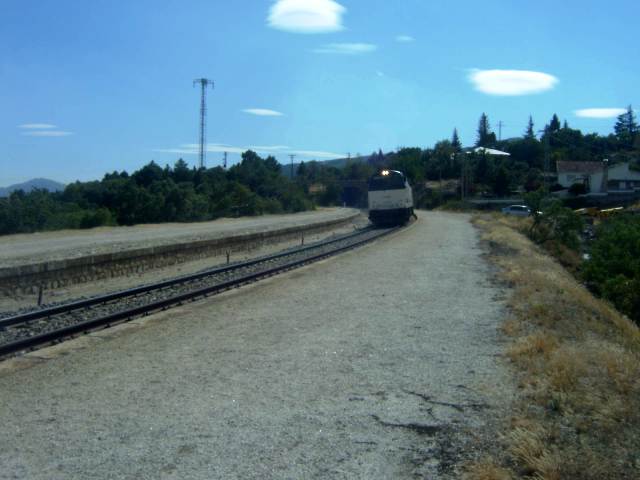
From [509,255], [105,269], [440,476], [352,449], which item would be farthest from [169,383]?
[509,255]

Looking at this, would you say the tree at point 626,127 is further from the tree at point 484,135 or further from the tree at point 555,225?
the tree at point 555,225

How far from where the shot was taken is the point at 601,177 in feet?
275

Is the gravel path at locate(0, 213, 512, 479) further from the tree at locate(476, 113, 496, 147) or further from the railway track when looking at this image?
the tree at locate(476, 113, 496, 147)

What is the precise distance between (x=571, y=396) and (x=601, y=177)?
83041mm

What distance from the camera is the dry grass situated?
5.16m

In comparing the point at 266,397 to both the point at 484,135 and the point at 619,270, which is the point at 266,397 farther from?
the point at 484,135

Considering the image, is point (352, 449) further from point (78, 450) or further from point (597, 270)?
point (597, 270)

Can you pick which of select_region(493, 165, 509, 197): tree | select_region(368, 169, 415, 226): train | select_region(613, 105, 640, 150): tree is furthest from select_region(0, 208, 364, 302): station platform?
select_region(613, 105, 640, 150): tree

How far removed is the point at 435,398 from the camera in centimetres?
716

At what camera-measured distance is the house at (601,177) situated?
83.7m

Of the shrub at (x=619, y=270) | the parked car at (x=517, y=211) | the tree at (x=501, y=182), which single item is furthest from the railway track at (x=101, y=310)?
the tree at (x=501, y=182)

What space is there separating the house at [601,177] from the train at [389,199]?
4443 cm

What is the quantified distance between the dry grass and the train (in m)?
31.0

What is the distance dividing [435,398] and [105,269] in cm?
1629
